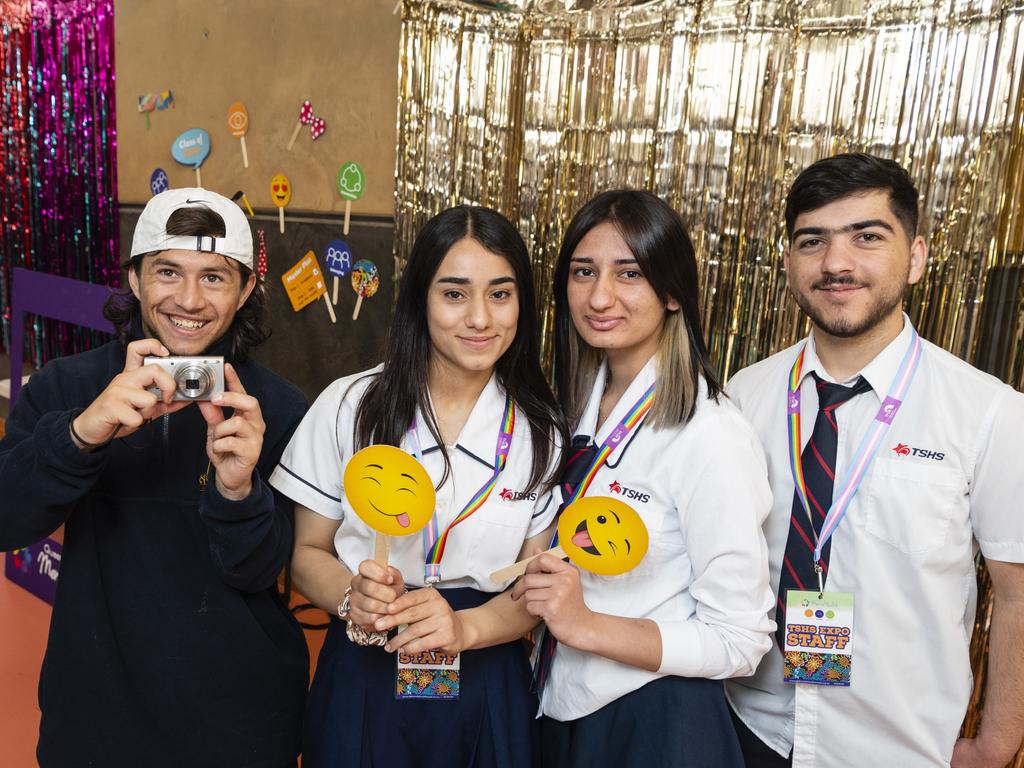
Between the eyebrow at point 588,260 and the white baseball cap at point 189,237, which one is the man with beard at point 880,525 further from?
Result: the white baseball cap at point 189,237

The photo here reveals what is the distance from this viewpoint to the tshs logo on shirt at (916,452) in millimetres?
1418

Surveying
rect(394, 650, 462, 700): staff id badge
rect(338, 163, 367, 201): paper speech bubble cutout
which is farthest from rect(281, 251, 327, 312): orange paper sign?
rect(394, 650, 462, 700): staff id badge

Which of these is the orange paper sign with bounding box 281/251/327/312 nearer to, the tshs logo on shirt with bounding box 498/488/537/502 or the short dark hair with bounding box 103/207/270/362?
the short dark hair with bounding box 103/207/270/362

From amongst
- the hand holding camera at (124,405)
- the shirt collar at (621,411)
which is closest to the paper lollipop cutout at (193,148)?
the hand holding camera at (124,405)

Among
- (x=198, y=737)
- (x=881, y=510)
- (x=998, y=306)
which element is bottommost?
(x=198, y=737)

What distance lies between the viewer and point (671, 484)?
1.35 metres

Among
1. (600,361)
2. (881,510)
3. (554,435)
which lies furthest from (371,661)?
(881,510)

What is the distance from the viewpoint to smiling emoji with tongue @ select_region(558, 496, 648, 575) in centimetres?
127

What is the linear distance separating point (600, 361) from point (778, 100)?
1331 millimetres

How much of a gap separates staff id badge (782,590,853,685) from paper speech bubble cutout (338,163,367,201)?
272cm

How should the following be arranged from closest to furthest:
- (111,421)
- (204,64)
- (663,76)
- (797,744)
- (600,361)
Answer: (111,421) → (797,744) → (600,361) → (663,76) → (204,64)

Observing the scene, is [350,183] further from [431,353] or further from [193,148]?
[431,353]

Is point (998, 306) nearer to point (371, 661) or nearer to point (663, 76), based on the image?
point (663, 76)

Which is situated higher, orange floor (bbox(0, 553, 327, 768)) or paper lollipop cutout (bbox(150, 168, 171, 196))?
paper lollipop cutout (bbox(150, 168, 171, 196))
